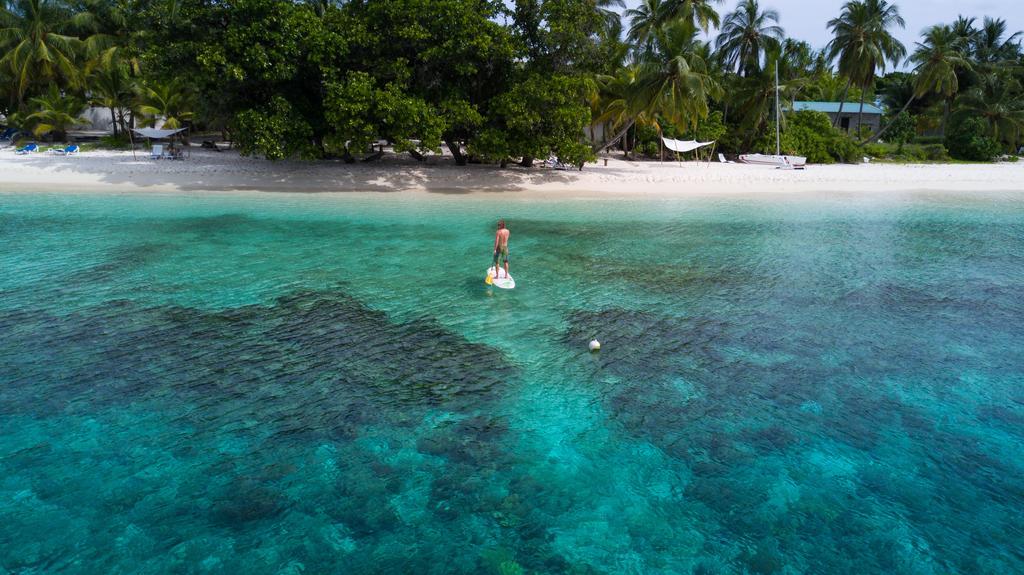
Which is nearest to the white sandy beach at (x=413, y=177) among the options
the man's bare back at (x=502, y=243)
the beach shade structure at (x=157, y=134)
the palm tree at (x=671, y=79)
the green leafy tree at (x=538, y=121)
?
the beach shade structure at (x=157, y=134)

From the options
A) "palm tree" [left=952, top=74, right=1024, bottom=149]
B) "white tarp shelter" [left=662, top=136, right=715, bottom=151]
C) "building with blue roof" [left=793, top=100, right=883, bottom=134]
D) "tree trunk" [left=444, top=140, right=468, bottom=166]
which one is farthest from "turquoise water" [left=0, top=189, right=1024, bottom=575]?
"building with blue roof" [left=793, top=100, right=883, bottom=134]

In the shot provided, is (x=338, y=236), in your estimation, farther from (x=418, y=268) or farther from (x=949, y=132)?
(x=949, y=132)

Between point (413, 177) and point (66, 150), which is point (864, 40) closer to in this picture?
point (413, 177)

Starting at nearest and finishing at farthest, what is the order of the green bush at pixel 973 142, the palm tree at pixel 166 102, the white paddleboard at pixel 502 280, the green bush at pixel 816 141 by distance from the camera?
the white paddleboard at pixel 502 280 < the palm tree at pixel 166 102 < the green bush at pixel 816 141 < the green bush at pixel 973 142

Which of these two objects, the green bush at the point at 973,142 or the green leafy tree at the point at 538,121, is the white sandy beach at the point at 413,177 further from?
the green bush at the point at 973,142

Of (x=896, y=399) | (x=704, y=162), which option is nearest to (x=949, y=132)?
(x=704, y=162)

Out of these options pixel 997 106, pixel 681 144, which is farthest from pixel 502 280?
pixel 997 106

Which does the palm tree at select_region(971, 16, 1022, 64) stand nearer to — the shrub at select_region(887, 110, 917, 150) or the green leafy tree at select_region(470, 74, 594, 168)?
the shrub at select_region(887, 110, 917, 150)
